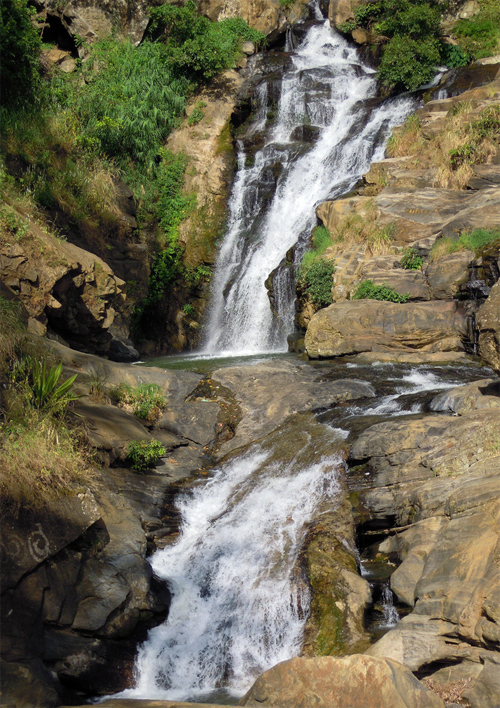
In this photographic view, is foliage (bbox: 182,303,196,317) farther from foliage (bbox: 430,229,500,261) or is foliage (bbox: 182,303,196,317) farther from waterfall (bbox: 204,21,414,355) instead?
foliage (bbox: 430,229,500,261)

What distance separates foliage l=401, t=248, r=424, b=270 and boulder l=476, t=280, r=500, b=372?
612cm

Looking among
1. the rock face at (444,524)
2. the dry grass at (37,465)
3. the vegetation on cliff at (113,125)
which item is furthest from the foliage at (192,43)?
Answer: the dry grass at (37,465)

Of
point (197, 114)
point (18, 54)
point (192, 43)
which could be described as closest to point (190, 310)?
point (18, 54)

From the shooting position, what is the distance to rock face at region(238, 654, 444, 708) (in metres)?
3.92

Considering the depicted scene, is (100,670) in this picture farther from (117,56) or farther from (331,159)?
(117,56)

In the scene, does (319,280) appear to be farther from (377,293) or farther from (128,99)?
(128,99)

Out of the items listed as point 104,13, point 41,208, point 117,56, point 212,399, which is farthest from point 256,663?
point 104,13

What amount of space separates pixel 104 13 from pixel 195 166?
738cm

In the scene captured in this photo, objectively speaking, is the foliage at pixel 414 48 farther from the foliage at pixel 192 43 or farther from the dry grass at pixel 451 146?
the foliage at pixel 192 43

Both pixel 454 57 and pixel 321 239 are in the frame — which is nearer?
pixel 321 239

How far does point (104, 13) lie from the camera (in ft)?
73.8

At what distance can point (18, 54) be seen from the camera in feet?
49.4

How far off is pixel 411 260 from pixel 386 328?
86.8 inches

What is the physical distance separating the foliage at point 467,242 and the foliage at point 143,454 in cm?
758
